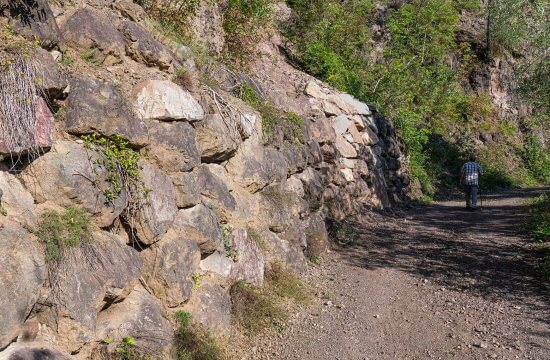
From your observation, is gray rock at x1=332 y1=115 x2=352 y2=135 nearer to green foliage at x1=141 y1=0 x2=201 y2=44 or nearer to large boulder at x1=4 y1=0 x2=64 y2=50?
green foliage at x1=141 y1=0 x2=201 y2=44

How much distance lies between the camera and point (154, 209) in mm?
6148

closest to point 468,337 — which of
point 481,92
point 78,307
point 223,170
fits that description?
point 223,170

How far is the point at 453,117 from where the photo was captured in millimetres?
26500

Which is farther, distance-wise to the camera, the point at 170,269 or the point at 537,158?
the point at 537,158

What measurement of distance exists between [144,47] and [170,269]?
3127mm

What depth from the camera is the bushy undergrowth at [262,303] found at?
270 inches

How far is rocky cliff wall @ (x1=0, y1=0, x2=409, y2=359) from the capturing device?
4746 mm

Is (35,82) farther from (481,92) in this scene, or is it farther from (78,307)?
(481,92)

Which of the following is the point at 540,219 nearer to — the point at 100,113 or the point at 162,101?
the point at 162,101

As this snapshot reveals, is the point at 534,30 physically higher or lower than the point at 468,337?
higher

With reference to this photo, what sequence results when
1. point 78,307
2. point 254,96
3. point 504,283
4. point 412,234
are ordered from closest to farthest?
point 78,307, point 504,283, point 254,96, point 412,234

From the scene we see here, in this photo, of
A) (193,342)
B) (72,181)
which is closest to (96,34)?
(72,181)

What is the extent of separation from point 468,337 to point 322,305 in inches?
79.4

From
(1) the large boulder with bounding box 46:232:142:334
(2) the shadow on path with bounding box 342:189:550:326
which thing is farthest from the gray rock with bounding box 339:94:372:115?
(1) the large boulder with bounding box 46:232:142:334
